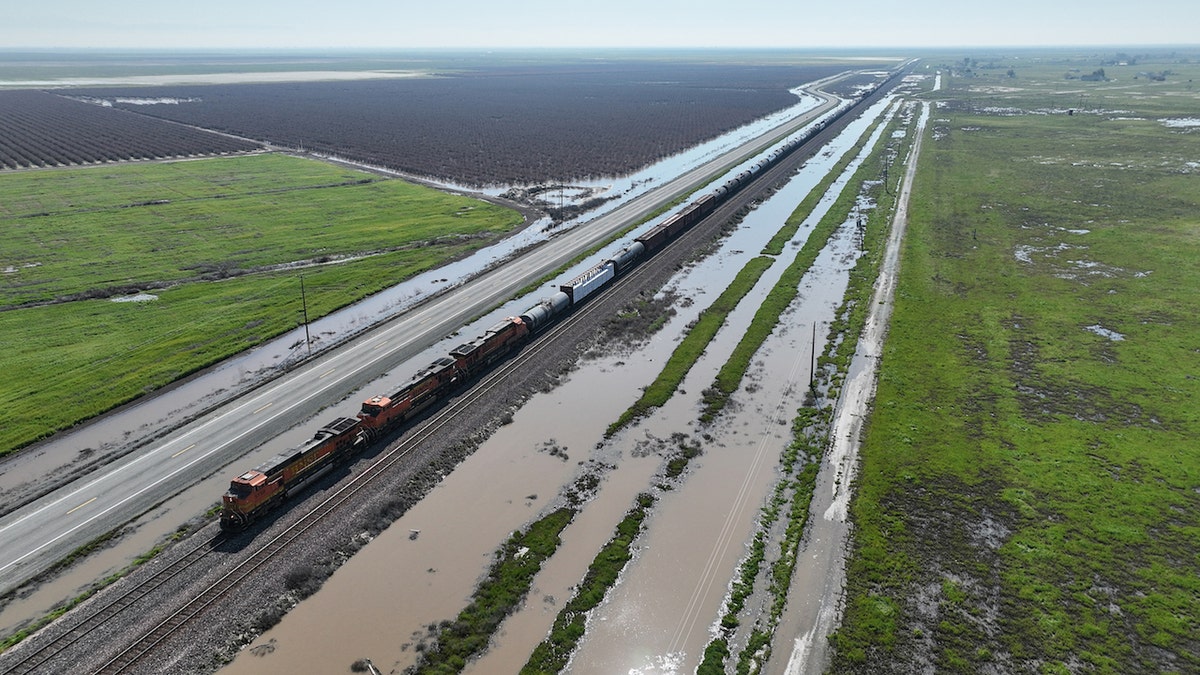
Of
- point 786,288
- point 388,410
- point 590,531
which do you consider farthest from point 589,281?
point 590,531

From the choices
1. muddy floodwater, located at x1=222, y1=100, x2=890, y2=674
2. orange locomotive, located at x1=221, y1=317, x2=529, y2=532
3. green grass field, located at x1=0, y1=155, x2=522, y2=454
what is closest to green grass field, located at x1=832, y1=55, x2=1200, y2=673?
muddy floodwater, located at x1=222, y1=100, x2=890, y2=674

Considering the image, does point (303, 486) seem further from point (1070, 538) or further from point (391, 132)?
point (391, 132)

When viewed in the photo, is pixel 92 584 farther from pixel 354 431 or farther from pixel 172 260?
pixel 172 260

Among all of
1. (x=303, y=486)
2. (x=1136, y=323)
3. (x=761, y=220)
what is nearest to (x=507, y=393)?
(x=303, y=486)

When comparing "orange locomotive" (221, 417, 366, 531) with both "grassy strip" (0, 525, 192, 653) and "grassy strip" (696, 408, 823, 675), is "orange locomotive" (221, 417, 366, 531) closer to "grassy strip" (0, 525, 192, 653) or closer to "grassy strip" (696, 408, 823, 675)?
"grassy strip" (0, 525, 192, 653)

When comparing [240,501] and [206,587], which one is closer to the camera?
[206,587]

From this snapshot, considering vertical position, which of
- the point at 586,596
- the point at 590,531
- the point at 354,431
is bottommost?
the point at 586,596

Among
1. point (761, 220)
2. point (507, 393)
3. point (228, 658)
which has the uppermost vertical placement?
point (761, 220)

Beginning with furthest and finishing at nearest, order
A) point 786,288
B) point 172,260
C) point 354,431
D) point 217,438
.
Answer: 1. point 172,260
2. point 786,288
3. point 217,438
4. point 354,431
